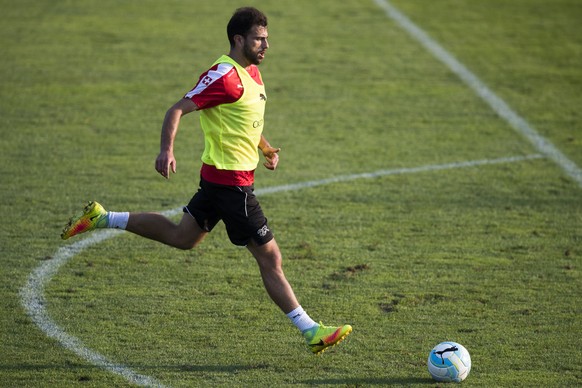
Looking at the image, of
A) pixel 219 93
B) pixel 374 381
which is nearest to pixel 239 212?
pixel 219 93

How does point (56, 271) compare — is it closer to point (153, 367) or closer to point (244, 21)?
point (153, 367)

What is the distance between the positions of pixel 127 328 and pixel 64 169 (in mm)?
3654

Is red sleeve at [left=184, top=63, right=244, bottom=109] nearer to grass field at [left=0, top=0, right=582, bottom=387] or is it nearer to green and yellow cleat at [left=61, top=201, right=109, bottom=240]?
green and yellow cleat at [left=61, top=201, right=109, bottom=240]

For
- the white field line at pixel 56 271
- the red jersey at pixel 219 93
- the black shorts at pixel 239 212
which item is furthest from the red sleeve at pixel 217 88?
the white field line at pixel 56 271

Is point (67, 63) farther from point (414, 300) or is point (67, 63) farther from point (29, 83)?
point (414, 300)

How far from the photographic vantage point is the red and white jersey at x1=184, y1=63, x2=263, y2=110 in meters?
5.62

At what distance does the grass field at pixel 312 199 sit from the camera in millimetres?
5891

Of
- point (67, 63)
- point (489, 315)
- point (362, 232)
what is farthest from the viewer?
point (67, 63)

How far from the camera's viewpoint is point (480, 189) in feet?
30.1

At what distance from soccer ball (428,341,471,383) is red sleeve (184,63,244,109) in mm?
1905

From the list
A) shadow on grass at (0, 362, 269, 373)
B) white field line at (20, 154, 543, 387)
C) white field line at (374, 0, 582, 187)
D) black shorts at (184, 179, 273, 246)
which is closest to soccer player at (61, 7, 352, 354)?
black shorts at (184, 179, 273, 246)

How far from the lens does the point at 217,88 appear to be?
5641mm

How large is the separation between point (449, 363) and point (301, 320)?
3.02 ft

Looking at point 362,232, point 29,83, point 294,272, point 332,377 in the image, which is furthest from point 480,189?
point 29,83
